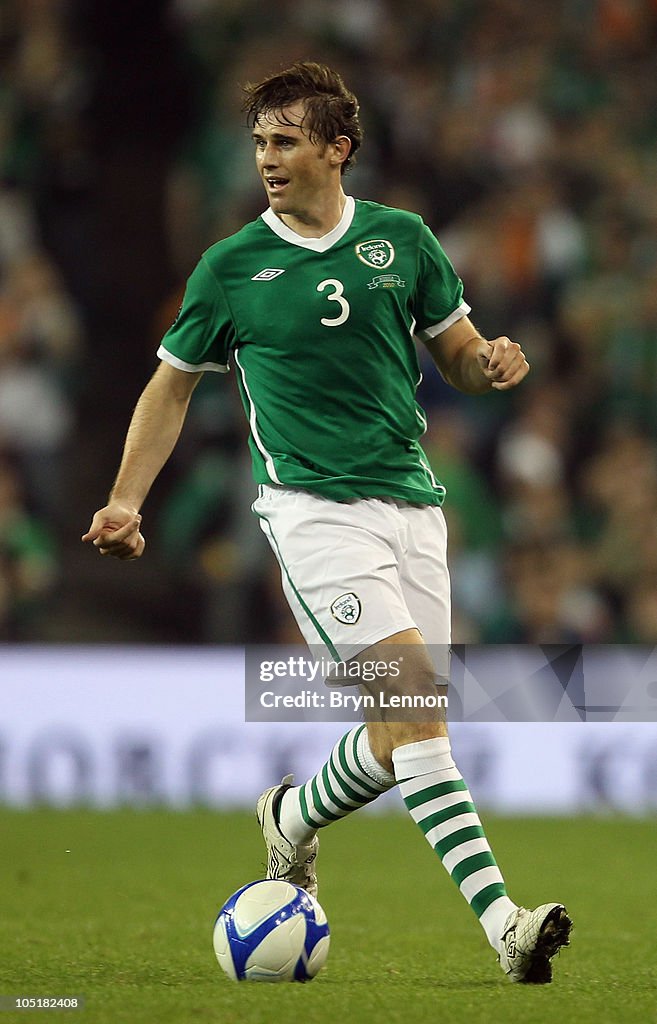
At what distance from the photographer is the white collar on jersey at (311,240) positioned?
464 centimetres

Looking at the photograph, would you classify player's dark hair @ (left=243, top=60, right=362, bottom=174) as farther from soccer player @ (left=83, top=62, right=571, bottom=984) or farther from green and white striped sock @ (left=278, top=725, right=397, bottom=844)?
green and white striped sock @ (left=278, top=725, right=397, bottom=844)

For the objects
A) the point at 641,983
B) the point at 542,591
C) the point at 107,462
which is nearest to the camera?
the point at 641,983

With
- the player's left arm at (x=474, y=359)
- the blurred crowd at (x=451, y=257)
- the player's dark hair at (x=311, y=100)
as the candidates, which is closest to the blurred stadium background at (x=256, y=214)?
the blurred crowd at (x=451, y=257)

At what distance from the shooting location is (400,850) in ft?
25.7

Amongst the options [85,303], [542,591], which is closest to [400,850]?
[542,591]

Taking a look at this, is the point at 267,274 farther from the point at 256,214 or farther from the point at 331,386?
the point at 256,214

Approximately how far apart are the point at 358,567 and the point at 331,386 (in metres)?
0.52

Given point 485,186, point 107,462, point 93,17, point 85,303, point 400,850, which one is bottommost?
point 400,850

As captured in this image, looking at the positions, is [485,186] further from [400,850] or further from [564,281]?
[400,850]

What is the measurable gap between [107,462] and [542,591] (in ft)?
11.7

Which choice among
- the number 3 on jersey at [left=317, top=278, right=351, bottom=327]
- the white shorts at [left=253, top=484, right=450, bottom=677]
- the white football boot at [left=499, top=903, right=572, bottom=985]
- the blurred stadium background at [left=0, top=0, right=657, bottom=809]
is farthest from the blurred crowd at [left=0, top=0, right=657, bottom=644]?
the white football boot at [left=499, top=903, right=572, bottom=985]

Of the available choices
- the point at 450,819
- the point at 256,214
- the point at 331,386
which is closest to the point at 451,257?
the point at 256,214

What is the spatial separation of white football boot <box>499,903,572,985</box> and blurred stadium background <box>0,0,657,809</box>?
5120mm

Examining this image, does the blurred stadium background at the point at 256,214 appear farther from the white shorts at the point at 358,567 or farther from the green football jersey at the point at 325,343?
the green football jersey at the point at 325,343
